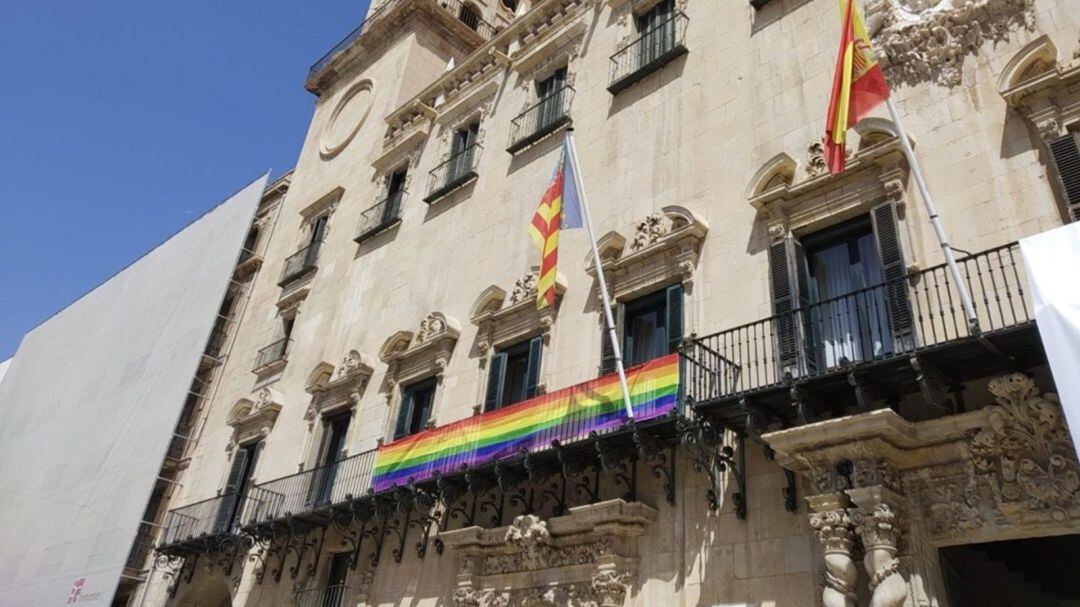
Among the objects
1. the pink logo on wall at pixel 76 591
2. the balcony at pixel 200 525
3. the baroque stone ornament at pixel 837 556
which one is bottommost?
the baroque stone ornament at pixel 837 556

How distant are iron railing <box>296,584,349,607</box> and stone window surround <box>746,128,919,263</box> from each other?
10.3 meters

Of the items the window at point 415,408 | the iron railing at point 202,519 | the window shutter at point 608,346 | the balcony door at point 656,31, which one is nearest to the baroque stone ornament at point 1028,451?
the window shutter at point 608,346

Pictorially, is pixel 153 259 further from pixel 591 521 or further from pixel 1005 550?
pixel 1005 550

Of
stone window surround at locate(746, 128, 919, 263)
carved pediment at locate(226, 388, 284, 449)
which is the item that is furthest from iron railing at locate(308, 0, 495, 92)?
stone window surround at locate(746, 128, 919, 263)

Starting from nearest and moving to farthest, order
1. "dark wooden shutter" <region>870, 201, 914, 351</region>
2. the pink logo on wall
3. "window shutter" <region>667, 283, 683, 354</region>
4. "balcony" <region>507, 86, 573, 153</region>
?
"dark wooden shutter" <region>870, 201, 914, 351</region> → "window shutter" <region>667, 283, 683, 354</region> → "balcony" <region>507, 86, 573, 153</region> → the pink logo on wall

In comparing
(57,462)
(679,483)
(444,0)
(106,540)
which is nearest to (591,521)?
(679,483)

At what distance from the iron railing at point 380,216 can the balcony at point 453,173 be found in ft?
4.31

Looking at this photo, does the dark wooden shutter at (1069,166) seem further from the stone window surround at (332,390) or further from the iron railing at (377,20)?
the iron railing at (377,20)

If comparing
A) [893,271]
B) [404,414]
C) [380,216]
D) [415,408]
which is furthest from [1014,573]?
[380,216]

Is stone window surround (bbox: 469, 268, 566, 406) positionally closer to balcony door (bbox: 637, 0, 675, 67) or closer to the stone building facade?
the stone building facade

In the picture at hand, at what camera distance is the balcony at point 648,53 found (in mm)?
15297

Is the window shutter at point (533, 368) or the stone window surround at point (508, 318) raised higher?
the stone window surround at point (508, 318)

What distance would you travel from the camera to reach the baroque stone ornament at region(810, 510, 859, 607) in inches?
320

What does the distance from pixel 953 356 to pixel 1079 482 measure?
5.08 ft
